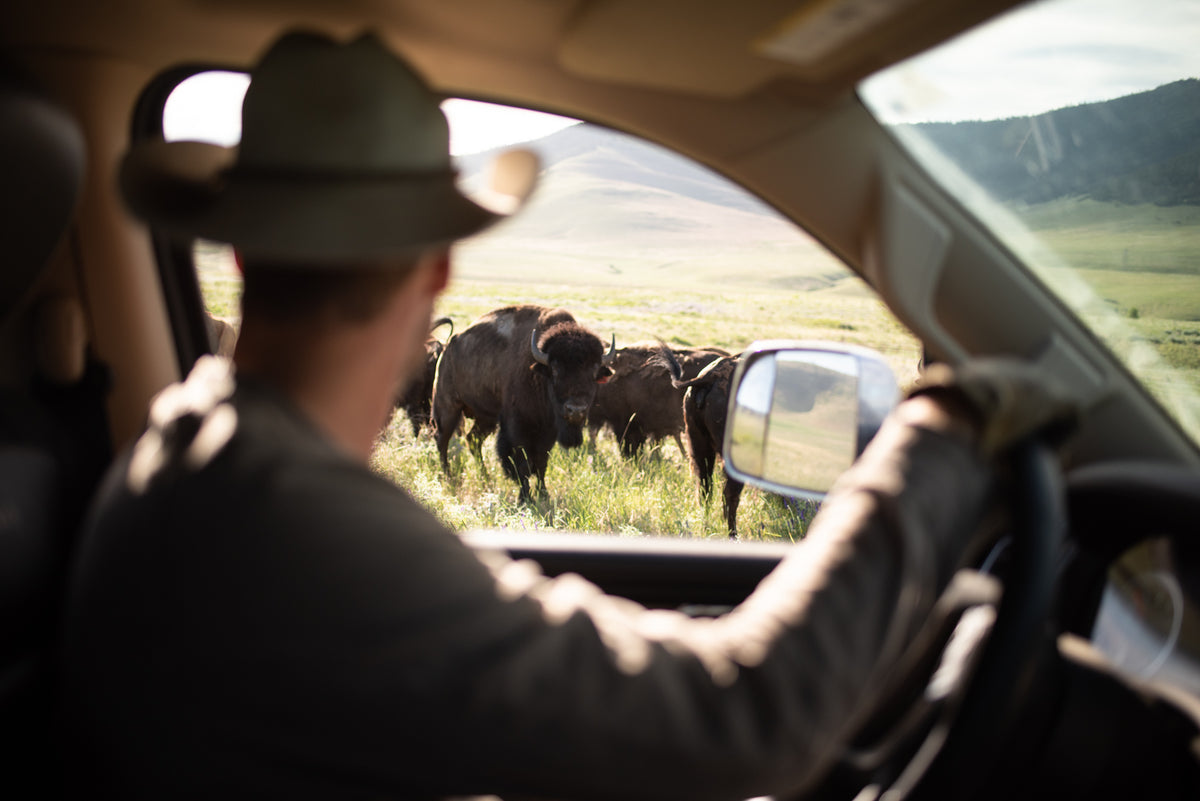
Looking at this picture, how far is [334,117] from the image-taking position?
4.07 ft

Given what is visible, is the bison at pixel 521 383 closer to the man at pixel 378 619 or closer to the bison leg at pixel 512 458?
the bison leg at pixel 512 458

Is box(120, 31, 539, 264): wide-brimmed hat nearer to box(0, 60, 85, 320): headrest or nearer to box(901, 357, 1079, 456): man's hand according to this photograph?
box(0, 60, 85, 320): headrest

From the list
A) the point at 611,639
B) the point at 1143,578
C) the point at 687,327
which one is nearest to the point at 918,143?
the point at 1143,578

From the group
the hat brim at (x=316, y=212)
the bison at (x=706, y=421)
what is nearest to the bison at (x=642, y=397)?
the bison at (x=706, y=421)

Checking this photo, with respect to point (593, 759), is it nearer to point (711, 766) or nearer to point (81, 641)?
point (711, 766)

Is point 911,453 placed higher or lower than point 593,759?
higher

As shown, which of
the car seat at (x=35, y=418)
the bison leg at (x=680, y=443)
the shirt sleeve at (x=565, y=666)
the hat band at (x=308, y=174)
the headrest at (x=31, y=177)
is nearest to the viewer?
the shirt sleeve at (x=565, y=666)

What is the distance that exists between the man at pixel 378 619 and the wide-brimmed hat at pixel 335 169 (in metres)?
0.01

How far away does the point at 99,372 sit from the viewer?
6.96 ft

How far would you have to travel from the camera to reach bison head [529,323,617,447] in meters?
9.24

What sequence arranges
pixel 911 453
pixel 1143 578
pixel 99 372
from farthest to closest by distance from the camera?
1. pixel 99 372
2. pixel 1143 578
3. pixel 911 453

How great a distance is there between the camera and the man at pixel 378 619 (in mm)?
899

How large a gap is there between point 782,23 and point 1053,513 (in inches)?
40.7

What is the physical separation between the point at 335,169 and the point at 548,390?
828 cm
